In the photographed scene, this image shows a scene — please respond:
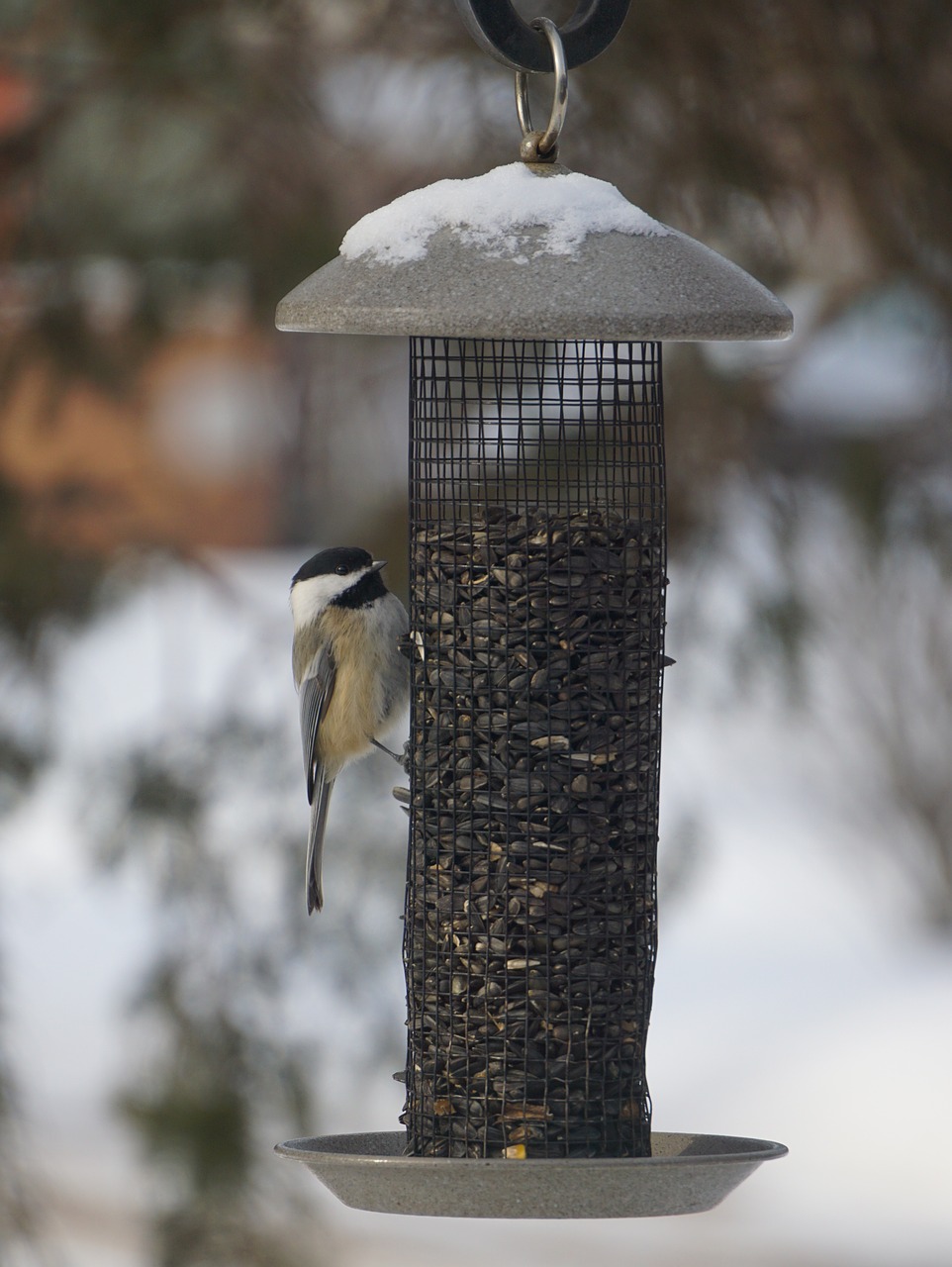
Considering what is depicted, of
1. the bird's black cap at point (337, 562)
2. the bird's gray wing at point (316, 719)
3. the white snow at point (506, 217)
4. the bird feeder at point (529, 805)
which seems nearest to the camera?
the white snow at point (506, 217)

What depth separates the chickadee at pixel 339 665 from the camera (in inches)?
155

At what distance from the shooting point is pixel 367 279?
2.65 m

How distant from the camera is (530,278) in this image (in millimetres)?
2543

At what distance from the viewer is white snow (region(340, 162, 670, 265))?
8.66 ft

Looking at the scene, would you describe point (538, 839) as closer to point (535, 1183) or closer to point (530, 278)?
point (535, 1183)

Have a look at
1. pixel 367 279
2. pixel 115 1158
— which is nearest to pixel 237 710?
pixel 367 279

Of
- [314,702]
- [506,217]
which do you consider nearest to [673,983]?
[314,702]

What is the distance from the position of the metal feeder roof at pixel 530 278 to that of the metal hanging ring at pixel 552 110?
0.12 ft

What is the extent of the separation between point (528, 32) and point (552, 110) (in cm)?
12

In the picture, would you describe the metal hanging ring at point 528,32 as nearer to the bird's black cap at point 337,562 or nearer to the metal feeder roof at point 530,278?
the metal feeder roof at point 530,278

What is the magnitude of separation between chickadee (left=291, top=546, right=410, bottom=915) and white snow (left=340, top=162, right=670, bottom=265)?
46.4 inches

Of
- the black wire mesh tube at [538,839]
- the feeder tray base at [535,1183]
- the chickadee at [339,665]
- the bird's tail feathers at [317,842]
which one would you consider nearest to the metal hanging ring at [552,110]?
the black wire mesh tube at [538,839]

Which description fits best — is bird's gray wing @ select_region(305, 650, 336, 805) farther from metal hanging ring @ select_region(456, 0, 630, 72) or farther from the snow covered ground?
metal hanging ring @ select_region(456, 0, 630, 72)

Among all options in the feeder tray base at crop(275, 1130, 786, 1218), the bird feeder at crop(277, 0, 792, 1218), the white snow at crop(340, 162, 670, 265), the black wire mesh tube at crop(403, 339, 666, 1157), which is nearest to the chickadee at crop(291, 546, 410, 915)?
the bird feeder at crop(277, 0, 792, 1218)
